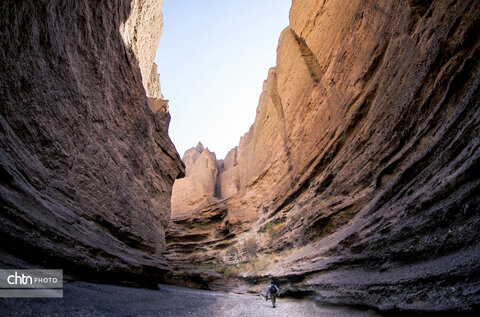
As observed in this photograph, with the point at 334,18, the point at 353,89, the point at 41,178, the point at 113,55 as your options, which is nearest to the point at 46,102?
the point at 41,178

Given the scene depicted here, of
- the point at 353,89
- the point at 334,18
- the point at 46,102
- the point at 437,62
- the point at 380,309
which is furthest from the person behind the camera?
the point at 334,18

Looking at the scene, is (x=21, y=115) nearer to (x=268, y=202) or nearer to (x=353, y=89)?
(x=353, y=89)

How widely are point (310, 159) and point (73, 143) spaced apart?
44.3 feet

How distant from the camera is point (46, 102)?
23.1 ft

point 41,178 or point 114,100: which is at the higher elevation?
point 114,100

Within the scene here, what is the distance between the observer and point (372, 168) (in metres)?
10.9

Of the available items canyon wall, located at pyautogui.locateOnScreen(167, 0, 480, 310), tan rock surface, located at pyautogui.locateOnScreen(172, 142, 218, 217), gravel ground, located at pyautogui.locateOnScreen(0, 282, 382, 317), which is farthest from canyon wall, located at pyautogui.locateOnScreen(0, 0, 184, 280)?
tan rock surface, located at pyautogui.locateOnScreen(172, 142, 218, 217)

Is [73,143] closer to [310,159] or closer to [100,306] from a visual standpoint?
[100,306]

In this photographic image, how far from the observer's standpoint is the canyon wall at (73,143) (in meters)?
5.52

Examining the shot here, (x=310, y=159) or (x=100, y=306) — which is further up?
(x=310, y=159)

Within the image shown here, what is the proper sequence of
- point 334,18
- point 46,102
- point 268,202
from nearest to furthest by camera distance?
point 46,102 < point 334,18 < point 268,202

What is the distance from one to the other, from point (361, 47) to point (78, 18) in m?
14.3

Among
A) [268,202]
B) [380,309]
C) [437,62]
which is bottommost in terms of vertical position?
[380,309]

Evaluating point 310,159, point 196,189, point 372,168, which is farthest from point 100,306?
point 196,189
